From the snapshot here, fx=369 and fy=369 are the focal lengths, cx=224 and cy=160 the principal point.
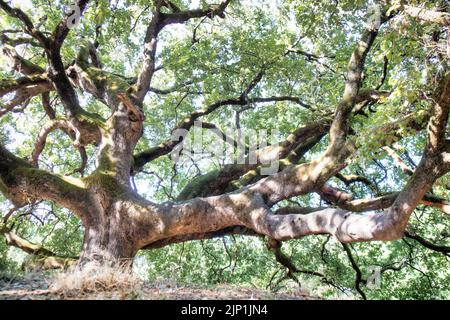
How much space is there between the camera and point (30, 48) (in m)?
10.4

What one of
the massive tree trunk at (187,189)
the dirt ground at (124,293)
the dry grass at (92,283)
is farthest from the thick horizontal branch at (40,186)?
the dry grass at (92,283)

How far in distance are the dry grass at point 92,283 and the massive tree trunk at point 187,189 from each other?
1.88 m

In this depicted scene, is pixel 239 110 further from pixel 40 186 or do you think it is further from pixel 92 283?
pixel 92 283

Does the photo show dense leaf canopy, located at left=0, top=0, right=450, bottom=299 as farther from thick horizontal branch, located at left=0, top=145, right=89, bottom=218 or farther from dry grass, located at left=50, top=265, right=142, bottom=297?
dry grass, located at left=50, top=265, right=142, bottom=297

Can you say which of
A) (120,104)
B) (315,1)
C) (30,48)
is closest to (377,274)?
(315,1)

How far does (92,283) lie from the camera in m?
3.77

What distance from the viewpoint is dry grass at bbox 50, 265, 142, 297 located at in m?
3.69

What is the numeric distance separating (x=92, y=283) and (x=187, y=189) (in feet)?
13.3

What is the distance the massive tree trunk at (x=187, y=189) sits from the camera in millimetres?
3930

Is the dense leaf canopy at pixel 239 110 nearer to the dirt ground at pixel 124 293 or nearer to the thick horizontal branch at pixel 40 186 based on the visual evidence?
the thick horizontal branch at pixel 40 186

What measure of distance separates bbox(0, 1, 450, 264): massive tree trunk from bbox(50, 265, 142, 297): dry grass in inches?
74.2

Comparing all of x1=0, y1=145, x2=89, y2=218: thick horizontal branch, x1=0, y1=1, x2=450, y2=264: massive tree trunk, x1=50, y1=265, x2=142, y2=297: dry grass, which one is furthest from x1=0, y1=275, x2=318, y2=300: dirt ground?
x1=0, y1=145, x2=89, y2=218: thick horizontal branch
